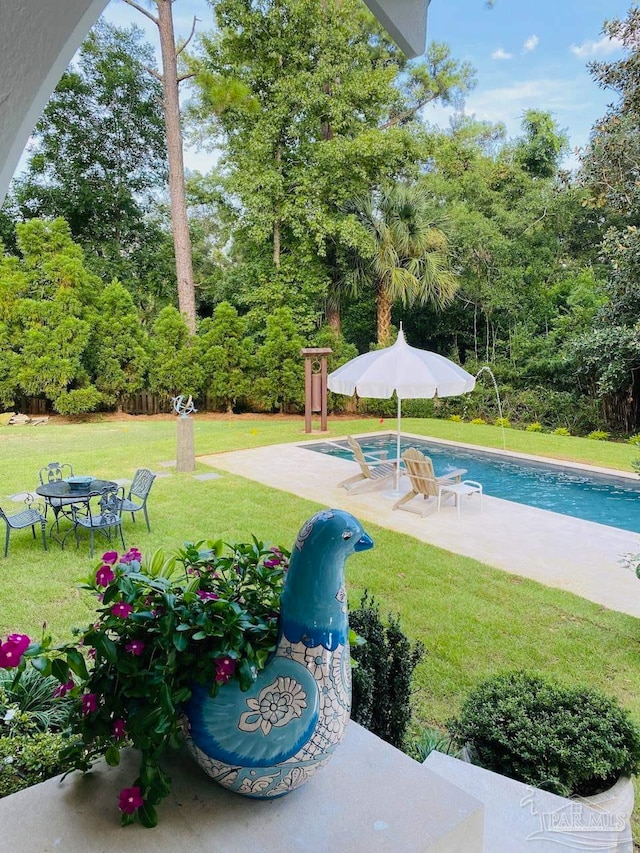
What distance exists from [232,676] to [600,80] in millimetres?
4376

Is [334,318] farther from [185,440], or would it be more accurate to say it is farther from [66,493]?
[66,493]

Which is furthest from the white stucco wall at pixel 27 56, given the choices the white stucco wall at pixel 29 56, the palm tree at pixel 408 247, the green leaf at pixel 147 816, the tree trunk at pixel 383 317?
the tree trunk at pixel 383 317

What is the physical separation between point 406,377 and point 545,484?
108 inches

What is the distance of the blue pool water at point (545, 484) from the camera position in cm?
590

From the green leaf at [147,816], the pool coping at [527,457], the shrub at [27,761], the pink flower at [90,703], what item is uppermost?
the pink flower at [90,703]

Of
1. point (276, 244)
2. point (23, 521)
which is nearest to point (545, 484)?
point (23, 521)

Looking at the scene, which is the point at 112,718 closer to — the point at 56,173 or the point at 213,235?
the point at 56,173

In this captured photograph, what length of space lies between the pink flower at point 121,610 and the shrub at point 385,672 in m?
0.98

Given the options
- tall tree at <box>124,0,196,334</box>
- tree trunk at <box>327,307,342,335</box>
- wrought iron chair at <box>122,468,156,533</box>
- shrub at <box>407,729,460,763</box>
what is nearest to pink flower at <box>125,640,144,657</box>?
shrub at <box>407,729,460,763</box>

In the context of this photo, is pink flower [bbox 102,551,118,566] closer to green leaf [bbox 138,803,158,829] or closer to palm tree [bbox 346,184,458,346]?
green leaf [bbox 138,803,158,829]

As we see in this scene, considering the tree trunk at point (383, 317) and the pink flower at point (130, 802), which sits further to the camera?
the tree trunk at point (383, 317)

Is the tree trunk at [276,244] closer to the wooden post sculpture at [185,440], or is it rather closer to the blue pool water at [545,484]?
the blue pool water at [545,484]

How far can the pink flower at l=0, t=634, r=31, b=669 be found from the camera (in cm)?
97

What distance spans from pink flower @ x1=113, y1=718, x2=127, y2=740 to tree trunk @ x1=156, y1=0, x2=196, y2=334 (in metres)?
11.2
